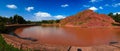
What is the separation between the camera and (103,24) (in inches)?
1832

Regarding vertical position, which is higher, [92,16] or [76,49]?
[92,16]

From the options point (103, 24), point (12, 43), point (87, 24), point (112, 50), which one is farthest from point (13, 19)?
point (112, 50)

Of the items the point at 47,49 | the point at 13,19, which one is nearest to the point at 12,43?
the point at 47,49

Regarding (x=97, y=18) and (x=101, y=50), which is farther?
(x=97, y=18)

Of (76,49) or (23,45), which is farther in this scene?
(23,45)

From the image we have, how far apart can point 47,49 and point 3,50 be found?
7.52 feet

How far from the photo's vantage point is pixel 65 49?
675cm

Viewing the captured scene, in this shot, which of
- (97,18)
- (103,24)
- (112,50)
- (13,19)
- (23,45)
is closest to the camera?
(112,50)

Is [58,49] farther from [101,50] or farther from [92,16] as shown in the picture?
[92,16]

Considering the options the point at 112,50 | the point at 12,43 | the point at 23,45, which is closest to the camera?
the point at 112,50

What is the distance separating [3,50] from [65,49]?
3.15 metres

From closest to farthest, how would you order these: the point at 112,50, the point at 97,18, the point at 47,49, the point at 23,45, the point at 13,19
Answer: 1. the point at 112,50
2. the point at 47,49
3. the point at 23,45
4. the point at 97,18
5. the point at 13,19

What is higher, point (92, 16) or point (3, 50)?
point (92, 16)

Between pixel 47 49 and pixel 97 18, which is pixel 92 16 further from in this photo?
pixel 47 49
